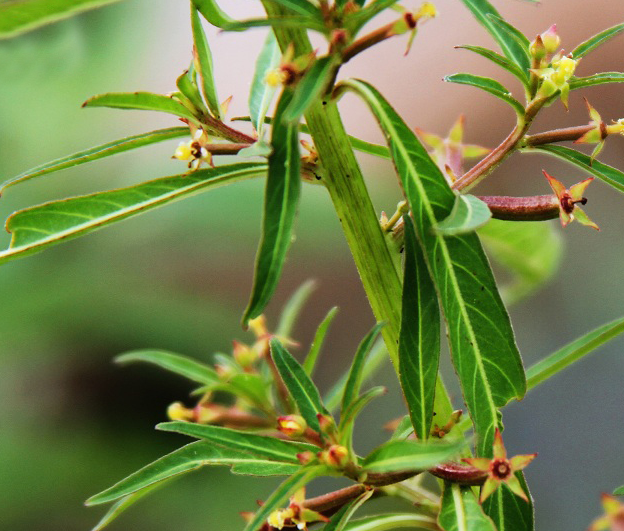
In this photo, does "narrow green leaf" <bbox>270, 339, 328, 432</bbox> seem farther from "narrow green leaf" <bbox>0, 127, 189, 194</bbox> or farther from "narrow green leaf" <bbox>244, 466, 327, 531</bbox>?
"narrow green leaf" <bbox>0, 127, 189, 194</bbox>

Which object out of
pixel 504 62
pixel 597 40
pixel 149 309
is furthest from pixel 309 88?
pixel 149 309

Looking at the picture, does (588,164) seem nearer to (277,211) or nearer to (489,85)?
(489,85)

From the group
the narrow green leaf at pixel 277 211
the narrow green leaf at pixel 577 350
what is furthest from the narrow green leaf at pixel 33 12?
the narrow green leaf at pixel 577 350

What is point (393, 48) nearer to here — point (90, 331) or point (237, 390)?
point (90, 331)

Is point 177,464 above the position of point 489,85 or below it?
below

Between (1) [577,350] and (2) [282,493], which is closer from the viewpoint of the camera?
(2) [282,493]

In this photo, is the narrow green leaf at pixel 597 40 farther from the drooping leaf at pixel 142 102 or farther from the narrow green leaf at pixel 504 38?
the drooping leaf at pixel 142 102
